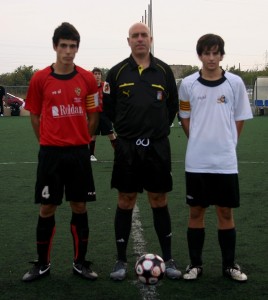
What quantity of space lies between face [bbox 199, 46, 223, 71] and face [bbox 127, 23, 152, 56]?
49 cm

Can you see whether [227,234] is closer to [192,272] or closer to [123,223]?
[192,272]

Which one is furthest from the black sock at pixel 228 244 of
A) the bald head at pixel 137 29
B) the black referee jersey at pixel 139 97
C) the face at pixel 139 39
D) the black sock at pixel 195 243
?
the bald head at pixel 137 29

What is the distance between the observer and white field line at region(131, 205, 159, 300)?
15.2 feet

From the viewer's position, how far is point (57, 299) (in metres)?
4.54

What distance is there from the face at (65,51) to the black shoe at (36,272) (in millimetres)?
1692

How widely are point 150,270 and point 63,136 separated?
1280 mm

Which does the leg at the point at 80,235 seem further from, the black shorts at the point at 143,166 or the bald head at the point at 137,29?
the bald head at the point at 137,29

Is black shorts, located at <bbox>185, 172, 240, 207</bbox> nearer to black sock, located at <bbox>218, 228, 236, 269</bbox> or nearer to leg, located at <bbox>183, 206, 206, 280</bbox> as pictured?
leg, located at <bbox>183, 206, 206, 280</bbox>

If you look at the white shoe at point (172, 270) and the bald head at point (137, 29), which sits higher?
the bald head at point (137, 29)

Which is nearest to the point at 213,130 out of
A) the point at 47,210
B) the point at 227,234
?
the point at 227,234

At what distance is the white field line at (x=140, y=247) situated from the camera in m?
4.62

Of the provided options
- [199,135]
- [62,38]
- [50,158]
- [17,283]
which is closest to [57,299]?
[17,283]

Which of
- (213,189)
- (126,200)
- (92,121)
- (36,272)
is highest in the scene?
(92,121)

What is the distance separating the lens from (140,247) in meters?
5.93
